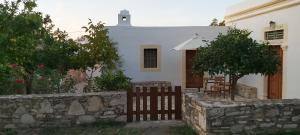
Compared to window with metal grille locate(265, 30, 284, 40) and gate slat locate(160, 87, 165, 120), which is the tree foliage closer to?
gate slat locate(160, 87, 165, 120)

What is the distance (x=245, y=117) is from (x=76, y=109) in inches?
135

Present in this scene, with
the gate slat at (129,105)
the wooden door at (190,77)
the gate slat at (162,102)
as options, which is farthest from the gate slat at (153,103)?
the wooden door at (190,77)

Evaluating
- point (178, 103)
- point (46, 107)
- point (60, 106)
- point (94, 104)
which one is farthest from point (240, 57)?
point (46, 107)

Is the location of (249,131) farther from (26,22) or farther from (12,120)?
(26,22)

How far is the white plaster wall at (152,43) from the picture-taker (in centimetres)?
1598

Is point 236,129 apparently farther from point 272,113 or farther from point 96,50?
point 96,50

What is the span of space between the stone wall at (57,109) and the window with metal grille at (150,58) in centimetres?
790

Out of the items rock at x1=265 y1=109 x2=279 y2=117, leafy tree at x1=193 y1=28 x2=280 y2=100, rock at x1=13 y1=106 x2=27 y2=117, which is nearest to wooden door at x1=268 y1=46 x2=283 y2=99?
leafy tree at x1=193 y1=28 x2=280 y2=100

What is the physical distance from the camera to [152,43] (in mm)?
16125

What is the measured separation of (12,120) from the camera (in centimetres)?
806

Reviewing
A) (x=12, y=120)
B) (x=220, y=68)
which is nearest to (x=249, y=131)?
(x=220, y=68)

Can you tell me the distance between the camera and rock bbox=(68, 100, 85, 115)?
8148mm

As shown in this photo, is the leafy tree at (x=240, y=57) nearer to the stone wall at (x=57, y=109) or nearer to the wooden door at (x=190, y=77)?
the stone wall at (x=57, y=109)

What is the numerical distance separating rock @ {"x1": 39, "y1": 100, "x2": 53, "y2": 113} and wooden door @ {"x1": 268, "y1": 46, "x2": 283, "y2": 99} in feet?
22.6
